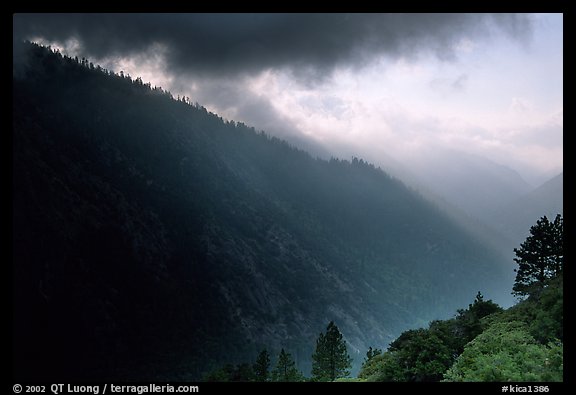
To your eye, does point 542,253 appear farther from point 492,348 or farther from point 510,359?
point 510,359

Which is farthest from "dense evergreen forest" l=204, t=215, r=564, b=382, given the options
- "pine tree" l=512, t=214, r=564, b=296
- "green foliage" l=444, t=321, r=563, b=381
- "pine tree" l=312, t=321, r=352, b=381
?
"pine tree" l=312, t=321, r=352, b=381

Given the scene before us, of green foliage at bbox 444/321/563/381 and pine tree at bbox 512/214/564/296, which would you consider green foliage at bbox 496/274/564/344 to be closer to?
A: green foliage at bbox 444/321/563/381

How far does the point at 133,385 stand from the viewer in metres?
11.6

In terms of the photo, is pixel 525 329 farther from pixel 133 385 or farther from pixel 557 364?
pixel 133 385

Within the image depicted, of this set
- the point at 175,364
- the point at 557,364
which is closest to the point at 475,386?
the point at 557,364

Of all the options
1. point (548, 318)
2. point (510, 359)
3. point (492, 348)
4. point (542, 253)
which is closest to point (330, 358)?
point (542, 253)

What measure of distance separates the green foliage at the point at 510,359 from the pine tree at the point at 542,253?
14191 mm

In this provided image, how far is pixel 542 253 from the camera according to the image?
3288 centimetres

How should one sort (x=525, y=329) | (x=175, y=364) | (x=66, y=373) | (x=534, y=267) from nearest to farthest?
(x=525, y=329) < (x=534, y=267) < (x=66, y=373) < (x=175, y=364)

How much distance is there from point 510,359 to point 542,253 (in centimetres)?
2264

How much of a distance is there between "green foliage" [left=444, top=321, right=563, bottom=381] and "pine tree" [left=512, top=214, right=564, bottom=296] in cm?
1419
